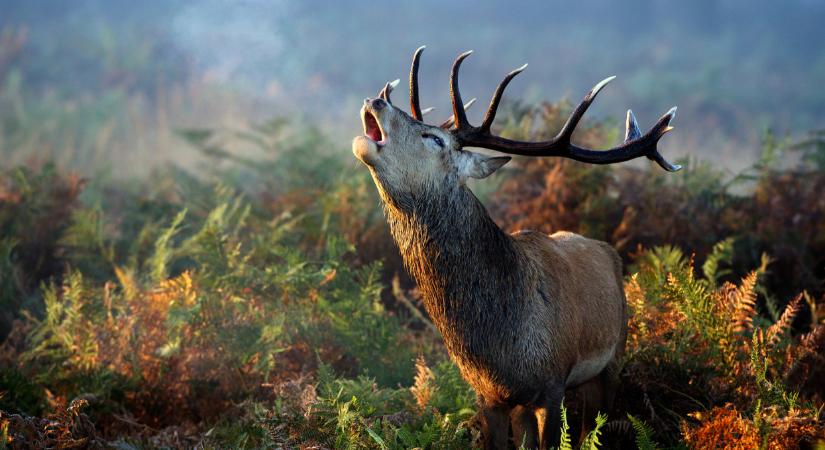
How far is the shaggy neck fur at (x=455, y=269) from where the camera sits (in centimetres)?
427

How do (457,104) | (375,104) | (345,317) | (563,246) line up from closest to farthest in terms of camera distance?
1. (375,104)
2. (457,104)
3. (563,246)
4. (345,317)

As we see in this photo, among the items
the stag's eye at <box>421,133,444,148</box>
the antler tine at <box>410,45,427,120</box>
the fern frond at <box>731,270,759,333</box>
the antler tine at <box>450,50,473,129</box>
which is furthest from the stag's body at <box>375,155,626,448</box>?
the fern frond at <box>731,270,759,333</box>

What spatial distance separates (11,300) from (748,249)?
606 centimetres

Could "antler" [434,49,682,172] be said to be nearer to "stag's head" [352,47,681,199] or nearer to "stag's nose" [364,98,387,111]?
"stag's head" [352,47,681,199]

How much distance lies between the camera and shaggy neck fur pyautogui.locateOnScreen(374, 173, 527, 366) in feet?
14.0

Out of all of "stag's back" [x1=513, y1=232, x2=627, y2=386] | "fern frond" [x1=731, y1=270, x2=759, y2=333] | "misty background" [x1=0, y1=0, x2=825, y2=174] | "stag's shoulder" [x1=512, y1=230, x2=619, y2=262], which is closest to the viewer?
"stag's back" [x1=513, y1=232, x2=627, y2=386]

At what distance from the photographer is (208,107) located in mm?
17875

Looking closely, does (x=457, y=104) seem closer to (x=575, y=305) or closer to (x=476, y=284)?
(x=476, y=284)

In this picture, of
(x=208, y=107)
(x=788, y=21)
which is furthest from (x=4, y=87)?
(x=788, y=21)

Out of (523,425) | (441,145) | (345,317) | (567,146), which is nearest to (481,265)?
(441,145)

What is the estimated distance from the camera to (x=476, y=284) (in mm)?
4301

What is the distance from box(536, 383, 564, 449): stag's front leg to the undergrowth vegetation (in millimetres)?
343

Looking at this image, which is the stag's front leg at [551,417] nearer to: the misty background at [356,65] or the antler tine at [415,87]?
the antler tine at [415,87]

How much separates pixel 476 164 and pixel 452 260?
0.50 meters
